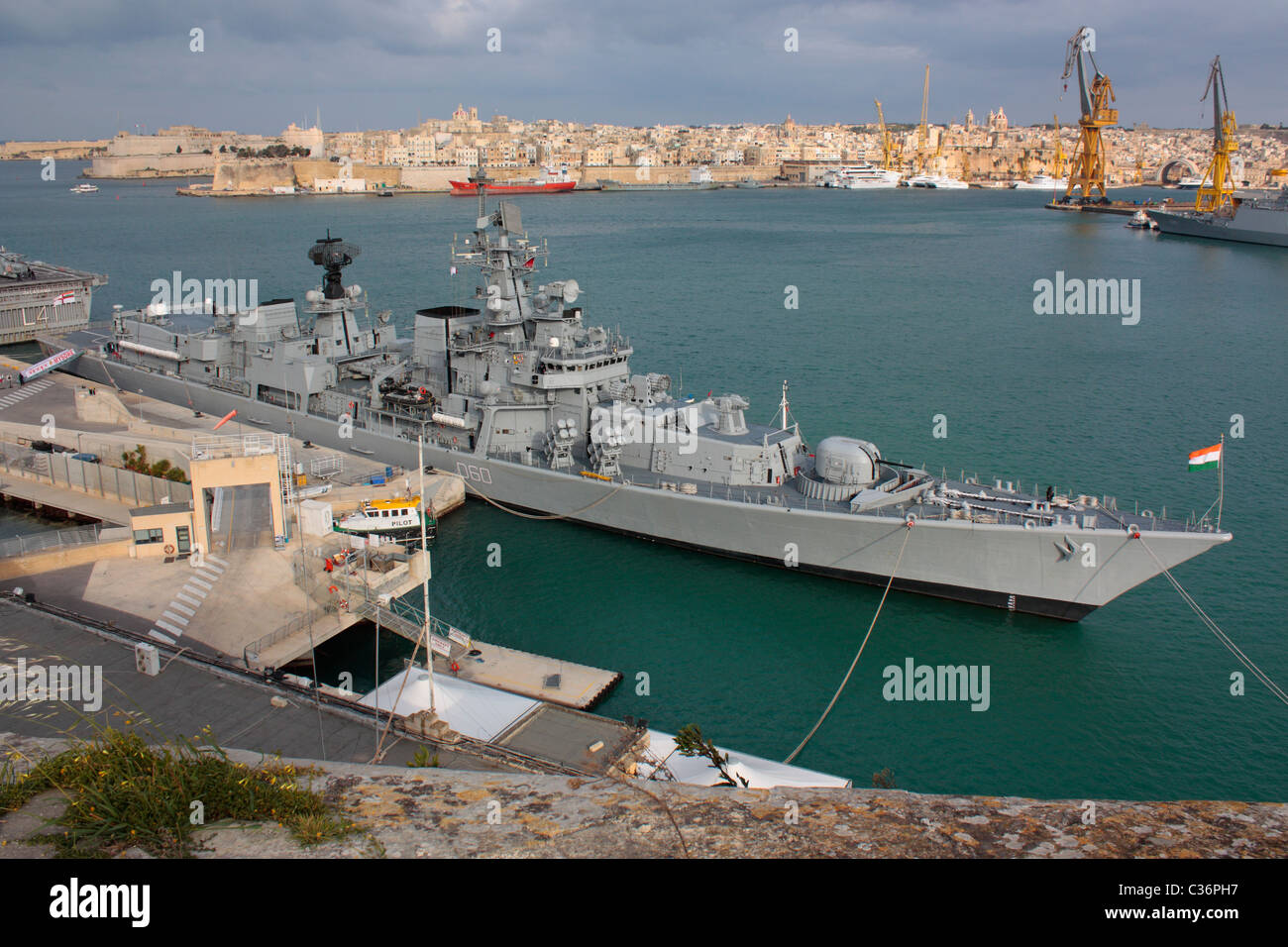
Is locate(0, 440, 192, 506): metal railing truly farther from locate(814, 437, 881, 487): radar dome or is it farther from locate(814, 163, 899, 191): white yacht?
locate(814, 163, 899, 191): white yacht

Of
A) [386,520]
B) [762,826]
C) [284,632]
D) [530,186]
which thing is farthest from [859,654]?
[530,186]

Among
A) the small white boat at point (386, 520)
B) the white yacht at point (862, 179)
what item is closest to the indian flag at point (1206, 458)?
the small white boat at point (386, 520)

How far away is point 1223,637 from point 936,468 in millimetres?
10906

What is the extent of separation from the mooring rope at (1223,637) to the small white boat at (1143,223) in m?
98.2

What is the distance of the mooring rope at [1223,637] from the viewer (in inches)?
734

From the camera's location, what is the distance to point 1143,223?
10638 centimetres

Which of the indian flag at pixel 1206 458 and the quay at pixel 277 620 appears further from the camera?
the indian flag at pixel 1206 458

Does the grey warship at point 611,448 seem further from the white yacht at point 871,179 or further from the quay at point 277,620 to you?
the white yacht at point 871,179

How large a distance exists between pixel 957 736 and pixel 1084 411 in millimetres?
24422

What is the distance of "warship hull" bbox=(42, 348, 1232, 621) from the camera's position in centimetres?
2059

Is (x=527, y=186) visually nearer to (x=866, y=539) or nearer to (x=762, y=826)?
(x=866, y=539)


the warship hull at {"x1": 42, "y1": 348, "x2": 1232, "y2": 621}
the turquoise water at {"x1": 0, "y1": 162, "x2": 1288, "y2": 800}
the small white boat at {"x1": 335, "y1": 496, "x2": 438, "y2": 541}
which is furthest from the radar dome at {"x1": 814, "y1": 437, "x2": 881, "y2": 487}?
the small white boat at {"x1": 335, "y1": 496, "x2": 438, "y2": 541}

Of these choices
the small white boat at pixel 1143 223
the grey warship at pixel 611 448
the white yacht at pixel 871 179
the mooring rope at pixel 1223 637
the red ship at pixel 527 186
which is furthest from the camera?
the white yacht at pixel 871 179

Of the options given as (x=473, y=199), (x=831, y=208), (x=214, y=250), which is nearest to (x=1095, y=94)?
(x=831, y=208)
